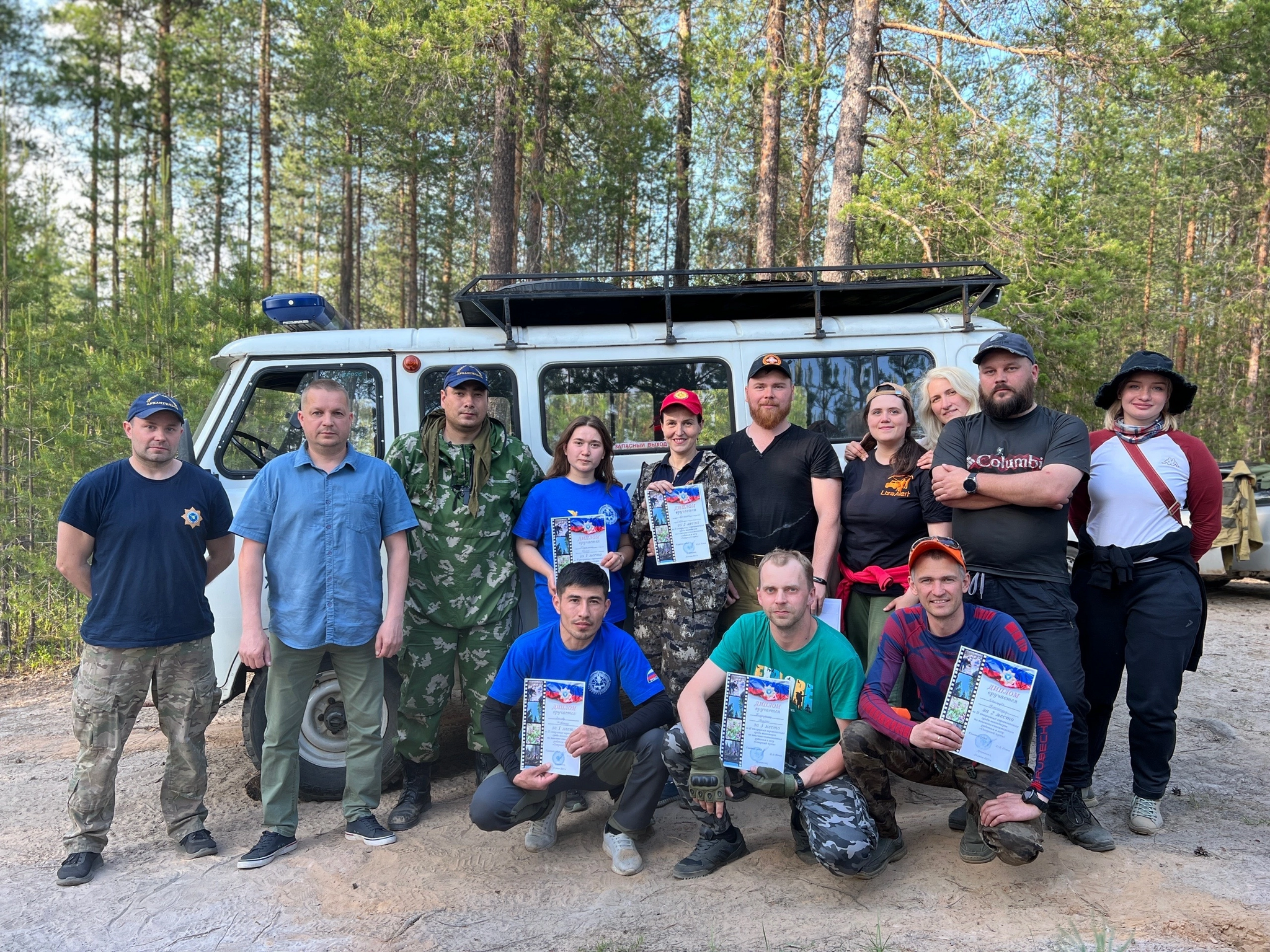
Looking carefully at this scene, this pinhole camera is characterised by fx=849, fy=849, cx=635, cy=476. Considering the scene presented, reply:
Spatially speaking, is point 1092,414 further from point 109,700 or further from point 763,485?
point 109,700

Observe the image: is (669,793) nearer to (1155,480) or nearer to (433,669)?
(433,669)

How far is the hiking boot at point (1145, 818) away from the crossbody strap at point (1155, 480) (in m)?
1.28

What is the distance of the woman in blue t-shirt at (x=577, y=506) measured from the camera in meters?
4.14

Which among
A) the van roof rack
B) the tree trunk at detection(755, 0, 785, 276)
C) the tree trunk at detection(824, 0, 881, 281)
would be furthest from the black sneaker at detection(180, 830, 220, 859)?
the tree trunk at detection(755, 0, 785, 276)

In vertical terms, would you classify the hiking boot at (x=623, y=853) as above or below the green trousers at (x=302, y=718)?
below

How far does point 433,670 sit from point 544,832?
927 mm

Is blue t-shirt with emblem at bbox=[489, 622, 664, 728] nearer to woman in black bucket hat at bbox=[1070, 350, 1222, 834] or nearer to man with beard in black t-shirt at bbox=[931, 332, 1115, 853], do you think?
man with beard in black t-shirt at bbox=[931, 332, 1115, 853]

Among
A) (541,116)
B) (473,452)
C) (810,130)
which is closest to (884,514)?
(473,452)

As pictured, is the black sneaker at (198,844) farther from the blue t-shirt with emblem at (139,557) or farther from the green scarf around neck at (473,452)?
the green scarf around neck at (473,452)

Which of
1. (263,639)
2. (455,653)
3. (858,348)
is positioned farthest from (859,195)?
(263,639)

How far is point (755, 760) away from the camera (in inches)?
135

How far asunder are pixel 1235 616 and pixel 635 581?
829cm

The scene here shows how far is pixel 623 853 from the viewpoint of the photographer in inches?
143

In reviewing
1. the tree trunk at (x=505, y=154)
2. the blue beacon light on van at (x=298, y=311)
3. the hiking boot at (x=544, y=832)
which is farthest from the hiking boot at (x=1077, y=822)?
the tree trunk at (x=505, y=154)
